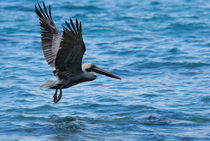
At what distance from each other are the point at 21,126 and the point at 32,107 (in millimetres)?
1178

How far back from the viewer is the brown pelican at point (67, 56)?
7.48 metres

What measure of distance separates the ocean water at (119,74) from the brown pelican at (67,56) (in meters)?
0.73

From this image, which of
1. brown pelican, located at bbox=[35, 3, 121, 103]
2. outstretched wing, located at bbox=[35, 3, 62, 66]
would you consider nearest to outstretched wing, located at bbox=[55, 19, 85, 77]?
brown pelican, located at bbox=[35, 3, 121, 103]

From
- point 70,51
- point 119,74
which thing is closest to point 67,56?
point 70,51

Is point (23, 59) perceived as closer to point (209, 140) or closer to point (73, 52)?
point (73, 52)

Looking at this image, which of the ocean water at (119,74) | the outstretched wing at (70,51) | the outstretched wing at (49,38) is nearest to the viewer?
the outstretched wing at (70,51)

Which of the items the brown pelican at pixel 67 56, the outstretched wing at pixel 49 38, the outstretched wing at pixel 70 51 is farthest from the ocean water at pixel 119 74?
the outstretched wing at pixel 49 38

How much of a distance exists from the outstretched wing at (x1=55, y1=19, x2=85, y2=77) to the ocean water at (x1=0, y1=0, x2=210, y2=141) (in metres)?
0.93

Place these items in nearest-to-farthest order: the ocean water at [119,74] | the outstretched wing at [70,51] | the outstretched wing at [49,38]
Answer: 1. the outstretched wing at [70,51]
2. the ocean water at [119,74]
3. the outstretched wing at [49,38]

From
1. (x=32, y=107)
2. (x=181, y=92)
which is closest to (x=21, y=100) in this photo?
(x=32, y=107)

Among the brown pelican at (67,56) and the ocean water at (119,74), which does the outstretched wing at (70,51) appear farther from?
the ocean water at (119,74)

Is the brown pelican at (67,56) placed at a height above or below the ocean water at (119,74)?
above

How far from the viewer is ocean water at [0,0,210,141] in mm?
8289

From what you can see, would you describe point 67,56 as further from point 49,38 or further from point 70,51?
point 49,38
